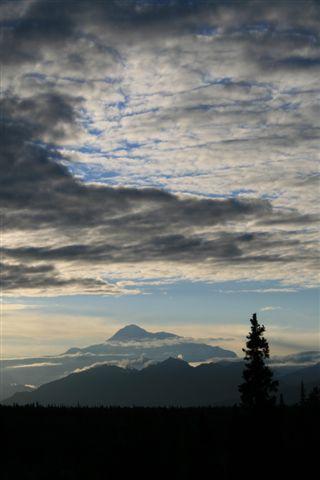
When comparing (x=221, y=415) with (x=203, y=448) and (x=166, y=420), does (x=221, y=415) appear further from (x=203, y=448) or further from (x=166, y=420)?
(x=203, y=448)

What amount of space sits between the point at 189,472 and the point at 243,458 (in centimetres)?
612

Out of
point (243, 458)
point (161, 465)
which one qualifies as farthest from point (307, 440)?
point (243, 458)

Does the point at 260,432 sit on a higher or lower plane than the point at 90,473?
higher

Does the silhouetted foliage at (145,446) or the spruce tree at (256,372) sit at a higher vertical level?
the spruce tree at (256,372)

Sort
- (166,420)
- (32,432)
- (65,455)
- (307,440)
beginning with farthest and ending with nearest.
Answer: (166,420)
(32,432)
(307,440)
(65,455)

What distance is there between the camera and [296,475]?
121 ft

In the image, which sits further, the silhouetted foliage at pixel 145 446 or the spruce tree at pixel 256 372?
the spruce tree at pixel 256 372

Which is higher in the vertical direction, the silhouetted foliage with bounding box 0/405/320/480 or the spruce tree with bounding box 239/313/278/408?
the spruce tree with bounding box 239/313/278/408

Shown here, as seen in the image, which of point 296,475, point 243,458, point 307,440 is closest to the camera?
point 243,458

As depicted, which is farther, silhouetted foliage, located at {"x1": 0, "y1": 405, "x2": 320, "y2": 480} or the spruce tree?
the spruce tree

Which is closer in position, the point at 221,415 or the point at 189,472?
the point at 189,472

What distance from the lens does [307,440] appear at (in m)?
49.4

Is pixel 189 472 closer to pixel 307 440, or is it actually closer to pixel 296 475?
pixel 296 475

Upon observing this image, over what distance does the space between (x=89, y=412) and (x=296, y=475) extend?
33.6 metres
